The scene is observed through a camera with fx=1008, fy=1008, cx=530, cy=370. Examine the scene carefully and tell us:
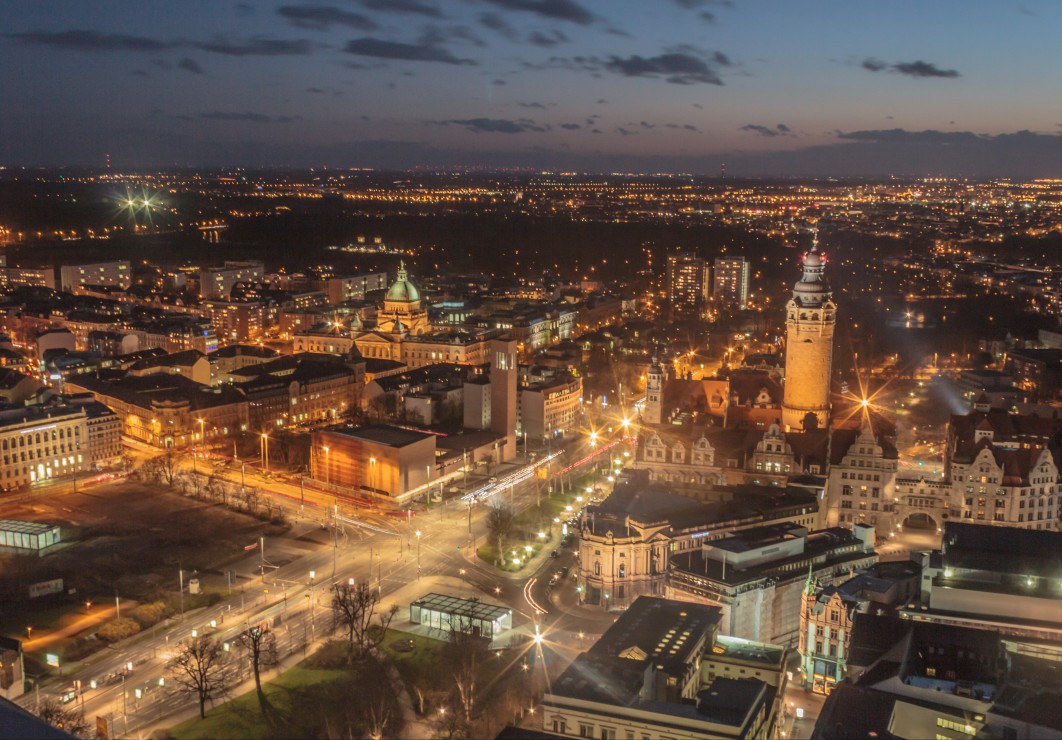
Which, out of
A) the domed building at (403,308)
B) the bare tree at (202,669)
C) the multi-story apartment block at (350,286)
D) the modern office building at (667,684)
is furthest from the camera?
the multi-story apartment block at (350,286)

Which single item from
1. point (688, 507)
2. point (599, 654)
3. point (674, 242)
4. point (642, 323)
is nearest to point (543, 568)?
point (688, 507)

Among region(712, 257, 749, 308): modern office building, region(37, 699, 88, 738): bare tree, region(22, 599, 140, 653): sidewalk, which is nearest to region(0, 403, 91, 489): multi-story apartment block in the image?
region(22, 599, 140, 653): sidewalk

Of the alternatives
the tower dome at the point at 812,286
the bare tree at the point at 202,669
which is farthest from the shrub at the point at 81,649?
the tower dome at the point at 812,286

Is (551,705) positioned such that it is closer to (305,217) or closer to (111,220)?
(111,220)

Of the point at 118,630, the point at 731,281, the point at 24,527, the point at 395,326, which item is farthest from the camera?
the point at 731,281

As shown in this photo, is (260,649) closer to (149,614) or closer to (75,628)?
(149,614)

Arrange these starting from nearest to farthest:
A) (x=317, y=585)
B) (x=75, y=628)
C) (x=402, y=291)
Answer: (x=75, y=628) → (x=317, y=585) → (x=402, y=291)

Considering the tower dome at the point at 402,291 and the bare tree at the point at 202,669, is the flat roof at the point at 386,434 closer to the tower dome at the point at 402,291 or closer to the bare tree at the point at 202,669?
the bare tree at the point at 202,669

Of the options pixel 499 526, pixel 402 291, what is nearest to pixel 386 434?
pixel 499 526
